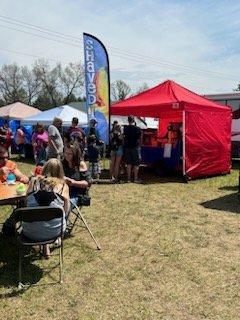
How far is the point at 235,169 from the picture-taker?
14.3m

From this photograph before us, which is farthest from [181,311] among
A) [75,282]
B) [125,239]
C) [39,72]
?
[39,72]

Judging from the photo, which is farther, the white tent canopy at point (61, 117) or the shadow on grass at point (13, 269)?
the white tent canopy at point (61, 117)

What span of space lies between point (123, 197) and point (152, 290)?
15.4 feet

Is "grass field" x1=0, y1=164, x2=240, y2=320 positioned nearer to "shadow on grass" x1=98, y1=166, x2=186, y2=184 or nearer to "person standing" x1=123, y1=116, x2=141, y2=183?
"person standing" x1=123, y1=116, x2=141, y2=183

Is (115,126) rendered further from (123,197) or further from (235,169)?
(235,169)

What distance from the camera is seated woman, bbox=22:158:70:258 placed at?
4.54 meters

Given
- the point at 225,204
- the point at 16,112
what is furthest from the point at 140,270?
the point at 16,112

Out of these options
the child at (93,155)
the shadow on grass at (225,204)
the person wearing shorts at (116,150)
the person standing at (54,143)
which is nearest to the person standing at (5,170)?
the person standing at (54,143)

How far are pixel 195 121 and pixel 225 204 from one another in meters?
3.51

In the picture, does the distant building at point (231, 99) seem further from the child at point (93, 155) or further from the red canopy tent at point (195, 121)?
the child at point (93, 155)

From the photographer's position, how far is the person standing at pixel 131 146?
10734 millimetres

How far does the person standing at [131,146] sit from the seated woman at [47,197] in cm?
577

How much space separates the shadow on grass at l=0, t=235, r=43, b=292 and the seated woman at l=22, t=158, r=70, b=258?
299 mm

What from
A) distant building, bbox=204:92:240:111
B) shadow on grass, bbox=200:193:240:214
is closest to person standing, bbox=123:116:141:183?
shadow on grass, bbox=200:193:240:214
